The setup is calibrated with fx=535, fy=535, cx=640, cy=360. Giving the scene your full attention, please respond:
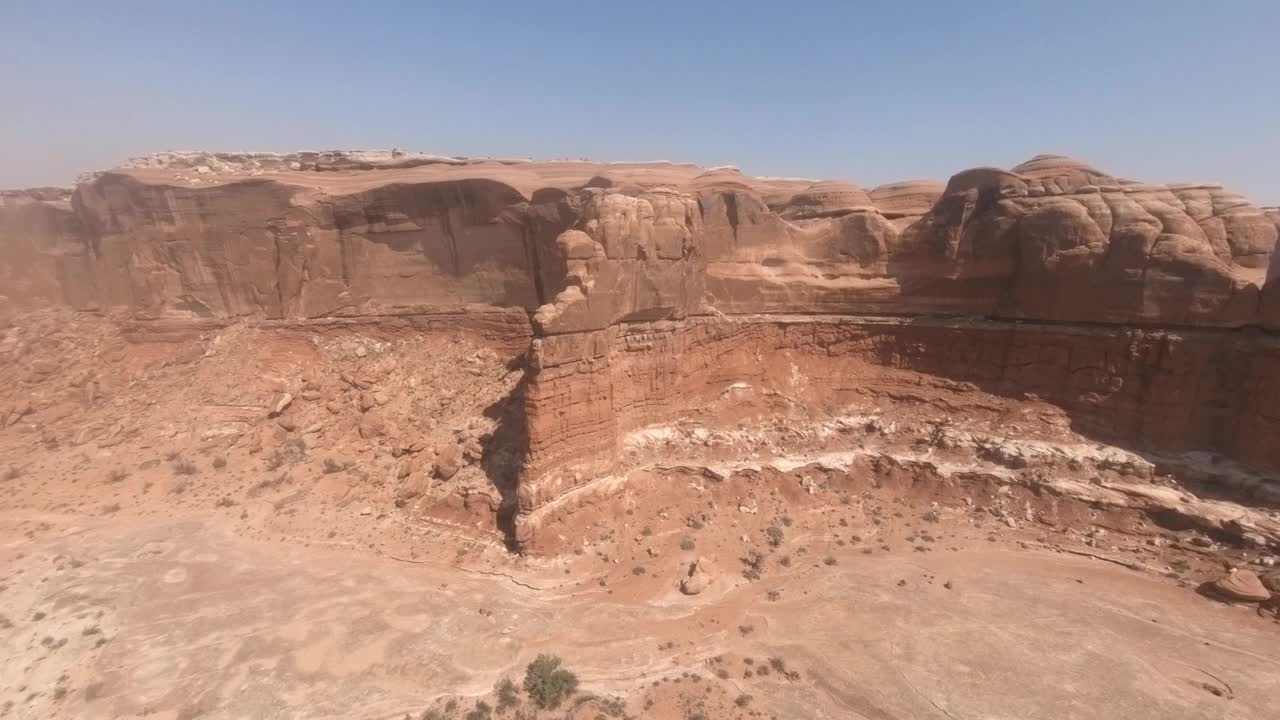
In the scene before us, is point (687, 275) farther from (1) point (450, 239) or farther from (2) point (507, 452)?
(1) point (450, 239)

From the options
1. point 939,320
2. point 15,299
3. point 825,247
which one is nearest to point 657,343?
point 825,247

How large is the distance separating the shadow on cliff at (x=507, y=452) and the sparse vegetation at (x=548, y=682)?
365 centimetres

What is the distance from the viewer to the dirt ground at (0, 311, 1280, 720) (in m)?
9.38

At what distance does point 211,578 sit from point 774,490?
545 inches

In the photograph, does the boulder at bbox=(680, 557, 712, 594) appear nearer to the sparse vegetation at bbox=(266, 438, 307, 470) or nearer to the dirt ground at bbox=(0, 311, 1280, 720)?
the dirt ground at bbox=(0, 311, 1280, 720)

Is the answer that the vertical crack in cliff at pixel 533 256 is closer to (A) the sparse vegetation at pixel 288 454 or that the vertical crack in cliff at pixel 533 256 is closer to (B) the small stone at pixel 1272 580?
(A) the sparse vegetation at pixel 288 454

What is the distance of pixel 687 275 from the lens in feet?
52.1

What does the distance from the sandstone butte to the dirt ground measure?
1499mm

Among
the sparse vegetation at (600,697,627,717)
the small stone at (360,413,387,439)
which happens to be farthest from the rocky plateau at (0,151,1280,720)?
the small stone at (360,413,387,439)

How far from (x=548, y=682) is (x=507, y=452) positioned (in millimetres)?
6682

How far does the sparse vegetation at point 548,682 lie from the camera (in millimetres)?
9047

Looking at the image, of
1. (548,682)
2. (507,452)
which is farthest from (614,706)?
(507,452)

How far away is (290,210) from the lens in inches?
733

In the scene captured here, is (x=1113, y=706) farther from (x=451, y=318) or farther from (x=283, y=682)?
(x=451, y=318)
